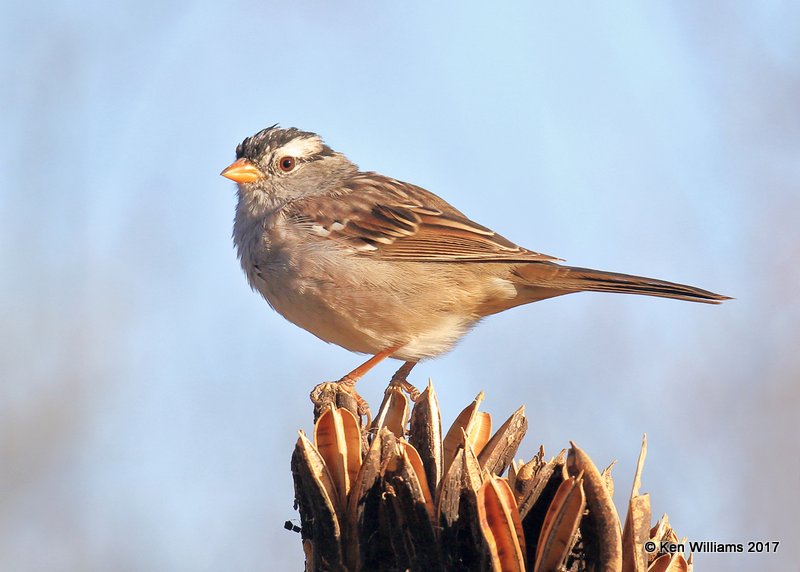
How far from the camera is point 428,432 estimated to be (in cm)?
203

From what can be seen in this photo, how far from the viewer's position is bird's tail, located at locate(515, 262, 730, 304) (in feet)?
11.5

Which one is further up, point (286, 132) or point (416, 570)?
point (286, 132)

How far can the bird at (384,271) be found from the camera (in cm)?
396

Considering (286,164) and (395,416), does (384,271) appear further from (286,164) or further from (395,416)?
(395,416)

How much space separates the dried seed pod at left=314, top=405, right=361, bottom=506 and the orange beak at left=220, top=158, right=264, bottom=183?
2.77m

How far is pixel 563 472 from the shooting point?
69.7 inches

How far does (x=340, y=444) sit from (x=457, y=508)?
0.32 meters

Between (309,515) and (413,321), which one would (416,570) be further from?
(413,321)

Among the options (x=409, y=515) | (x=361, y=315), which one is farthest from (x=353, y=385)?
(x=409, y=515)

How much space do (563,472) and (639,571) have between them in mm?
232

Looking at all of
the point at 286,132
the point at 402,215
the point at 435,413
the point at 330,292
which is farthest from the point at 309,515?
the point at 286,132

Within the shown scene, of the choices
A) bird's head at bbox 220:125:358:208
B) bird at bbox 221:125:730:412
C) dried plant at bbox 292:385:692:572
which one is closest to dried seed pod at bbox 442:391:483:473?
dried plant at bbox 292:385:692:572

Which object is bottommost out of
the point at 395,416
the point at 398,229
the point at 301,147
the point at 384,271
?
the point at 395,416

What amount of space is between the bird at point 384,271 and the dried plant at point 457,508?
1650 mm
